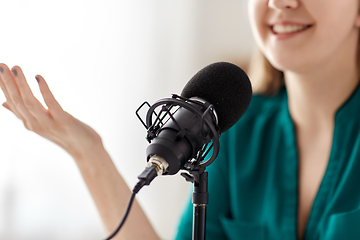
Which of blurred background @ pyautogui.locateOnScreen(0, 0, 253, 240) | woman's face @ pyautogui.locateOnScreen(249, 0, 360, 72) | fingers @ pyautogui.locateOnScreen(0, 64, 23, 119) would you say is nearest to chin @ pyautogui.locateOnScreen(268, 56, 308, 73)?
woman's face @ pyautogui.locateOnScreen(249, 0, 360, 72)

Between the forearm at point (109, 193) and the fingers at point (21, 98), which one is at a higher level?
the fingers at point (21, 98)

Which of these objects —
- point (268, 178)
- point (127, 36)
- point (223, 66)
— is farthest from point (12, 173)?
point (223, 66)

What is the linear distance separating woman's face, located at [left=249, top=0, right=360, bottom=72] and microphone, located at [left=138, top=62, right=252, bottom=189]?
0.84ft

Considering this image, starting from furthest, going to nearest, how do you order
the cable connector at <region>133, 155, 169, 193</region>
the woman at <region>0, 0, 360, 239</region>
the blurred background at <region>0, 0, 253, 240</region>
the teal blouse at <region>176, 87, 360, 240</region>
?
the blurred background at <region>0, 0, 253, 240</region>
the teal blouse at <region>176, 87, 360, 240</region>
the woman at <region>0, 0, 360, 239</region>
the cable connector at <region>133, 155, 169, 193</region>

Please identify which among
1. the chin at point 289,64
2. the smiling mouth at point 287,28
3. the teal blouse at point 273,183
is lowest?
the teal blouse at point 273,183

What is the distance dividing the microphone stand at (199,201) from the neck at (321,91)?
0.47 meters

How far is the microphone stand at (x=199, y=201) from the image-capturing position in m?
0.45

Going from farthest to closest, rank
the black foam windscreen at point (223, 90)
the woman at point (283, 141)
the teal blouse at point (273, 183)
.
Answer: the teal blouse at point (273, 183) < the woman at point (283, 141) < the black foam windscreen at point (223, 90)

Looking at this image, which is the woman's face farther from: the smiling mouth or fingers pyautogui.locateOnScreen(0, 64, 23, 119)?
fingers pyautogui.locateOnScreen(0, 64, 23, 119)

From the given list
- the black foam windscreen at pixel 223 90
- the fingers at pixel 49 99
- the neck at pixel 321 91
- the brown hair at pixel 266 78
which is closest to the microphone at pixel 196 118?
the black foam windscreen at pixel 223 90

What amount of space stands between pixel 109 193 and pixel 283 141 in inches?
18.2

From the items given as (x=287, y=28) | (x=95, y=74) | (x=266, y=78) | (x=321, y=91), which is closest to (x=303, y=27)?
(x=287, y=28)

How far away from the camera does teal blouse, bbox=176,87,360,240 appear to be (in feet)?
2.69

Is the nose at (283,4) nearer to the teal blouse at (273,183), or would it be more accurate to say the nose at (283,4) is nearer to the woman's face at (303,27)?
the woman's face at (303,27)
